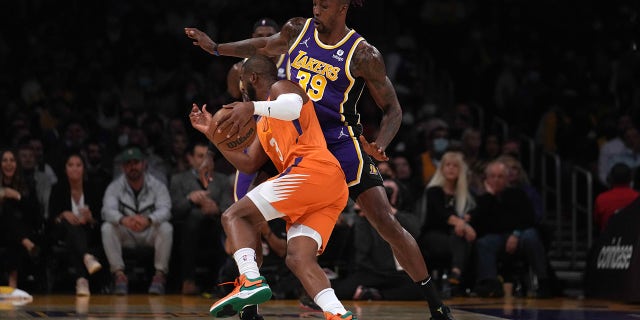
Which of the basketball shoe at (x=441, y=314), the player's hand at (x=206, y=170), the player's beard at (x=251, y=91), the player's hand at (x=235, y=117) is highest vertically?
the player's beard at (x=251, y=91)

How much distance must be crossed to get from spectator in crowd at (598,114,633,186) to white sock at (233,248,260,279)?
882cm

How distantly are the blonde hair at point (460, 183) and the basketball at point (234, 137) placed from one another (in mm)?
5532

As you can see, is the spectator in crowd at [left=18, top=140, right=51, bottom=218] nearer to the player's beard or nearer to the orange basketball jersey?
the player's beard

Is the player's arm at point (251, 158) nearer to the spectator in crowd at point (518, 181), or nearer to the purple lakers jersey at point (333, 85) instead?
the purple lakers jersey at point (333, 85)

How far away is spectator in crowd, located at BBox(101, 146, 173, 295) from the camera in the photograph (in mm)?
11672

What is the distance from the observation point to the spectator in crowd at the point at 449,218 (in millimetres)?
11898

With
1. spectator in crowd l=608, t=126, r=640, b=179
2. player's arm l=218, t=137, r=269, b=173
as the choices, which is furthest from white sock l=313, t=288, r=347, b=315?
spectator in crowd l=608, t=126, r=640, b=179

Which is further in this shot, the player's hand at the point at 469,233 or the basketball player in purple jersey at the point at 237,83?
the player's hand at the point at 469,233

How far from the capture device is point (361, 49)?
717 cm

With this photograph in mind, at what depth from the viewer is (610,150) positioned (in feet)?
47.5

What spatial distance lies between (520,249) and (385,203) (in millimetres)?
5139

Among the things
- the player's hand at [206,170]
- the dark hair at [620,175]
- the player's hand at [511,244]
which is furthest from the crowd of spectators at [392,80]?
the player's hand at [206,170]

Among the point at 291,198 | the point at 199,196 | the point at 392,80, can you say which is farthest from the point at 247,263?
the point at 392,80

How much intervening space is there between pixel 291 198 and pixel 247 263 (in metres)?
0.44
